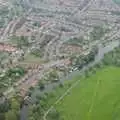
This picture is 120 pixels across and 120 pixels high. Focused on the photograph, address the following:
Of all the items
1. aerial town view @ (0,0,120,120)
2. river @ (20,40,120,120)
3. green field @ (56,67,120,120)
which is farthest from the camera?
aerial town view @ (0,0,120,120)

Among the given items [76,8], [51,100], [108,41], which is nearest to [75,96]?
[51,100]

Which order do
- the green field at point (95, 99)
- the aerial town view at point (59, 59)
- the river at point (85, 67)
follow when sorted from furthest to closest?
the aerial town view at point (59, 59) → the river at point (85, 67) → the green field at point (95, 99)

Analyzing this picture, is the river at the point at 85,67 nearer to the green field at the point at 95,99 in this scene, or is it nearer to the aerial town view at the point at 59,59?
the aerial town view at the point at 59,59

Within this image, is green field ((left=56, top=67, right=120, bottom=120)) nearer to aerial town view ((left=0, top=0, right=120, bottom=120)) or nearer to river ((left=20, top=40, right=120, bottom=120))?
aerial town view ((left=0, top=0, right=120, bottom=120))

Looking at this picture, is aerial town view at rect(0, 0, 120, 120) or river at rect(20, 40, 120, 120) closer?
river at rect(20, 40, 120, 120)

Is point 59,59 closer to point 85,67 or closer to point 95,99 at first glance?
point 85,67

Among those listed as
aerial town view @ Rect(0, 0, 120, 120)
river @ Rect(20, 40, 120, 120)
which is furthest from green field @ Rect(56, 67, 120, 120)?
river @ Rect(20, 40, 120, 120)

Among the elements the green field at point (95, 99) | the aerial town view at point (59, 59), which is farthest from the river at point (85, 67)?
the green field at point (95, 99)

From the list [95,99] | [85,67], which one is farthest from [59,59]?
[95,99]

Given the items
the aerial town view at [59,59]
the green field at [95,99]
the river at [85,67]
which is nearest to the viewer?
the green field at [95,99]

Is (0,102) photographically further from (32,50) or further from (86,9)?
(86,9)
